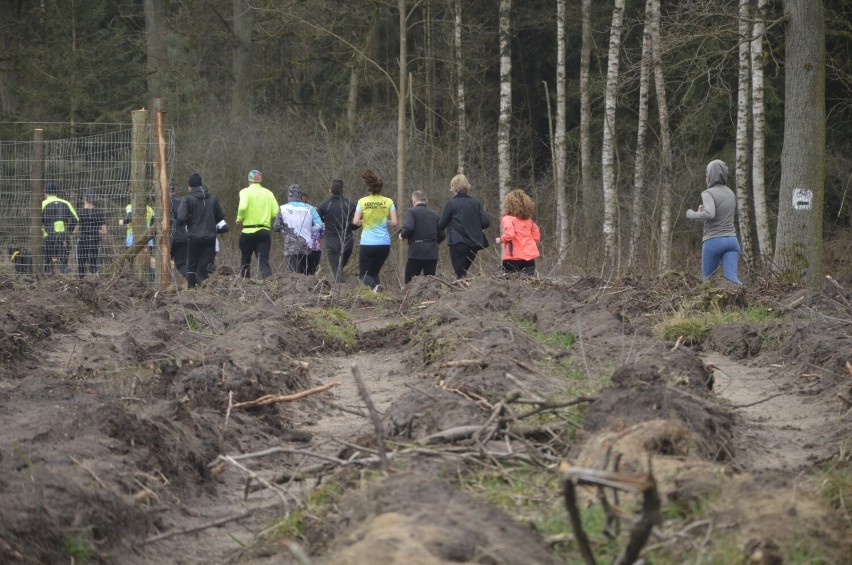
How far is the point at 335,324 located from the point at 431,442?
6.85 metres

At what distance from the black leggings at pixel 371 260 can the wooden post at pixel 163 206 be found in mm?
2737

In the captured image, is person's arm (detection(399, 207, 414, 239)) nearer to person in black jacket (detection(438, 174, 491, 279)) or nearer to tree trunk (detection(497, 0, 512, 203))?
person in black jacket (detection(438, 174, 491, 279))

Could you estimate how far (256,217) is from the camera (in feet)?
55.0

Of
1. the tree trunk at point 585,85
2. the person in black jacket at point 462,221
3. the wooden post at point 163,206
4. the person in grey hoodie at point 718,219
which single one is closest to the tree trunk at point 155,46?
the tree trunk at point 585,85

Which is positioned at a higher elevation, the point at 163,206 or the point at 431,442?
the point at 163,206

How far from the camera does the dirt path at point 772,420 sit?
607cm

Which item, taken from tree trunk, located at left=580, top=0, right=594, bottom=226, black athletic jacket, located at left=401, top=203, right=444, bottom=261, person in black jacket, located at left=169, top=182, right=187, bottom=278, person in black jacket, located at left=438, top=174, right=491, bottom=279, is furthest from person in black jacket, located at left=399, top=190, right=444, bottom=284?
tree trunk, located at left=580, top=0, right=594, bottom=226

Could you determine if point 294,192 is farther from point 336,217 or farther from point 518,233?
point 518,233

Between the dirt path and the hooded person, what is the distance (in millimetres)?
8344

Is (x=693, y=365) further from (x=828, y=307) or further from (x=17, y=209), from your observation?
(x=17, y=209)

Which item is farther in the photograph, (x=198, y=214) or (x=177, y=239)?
(x=177, y=239)

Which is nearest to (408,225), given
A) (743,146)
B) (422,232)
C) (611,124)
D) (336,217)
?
(422,232)

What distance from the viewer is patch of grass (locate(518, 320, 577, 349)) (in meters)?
9.67

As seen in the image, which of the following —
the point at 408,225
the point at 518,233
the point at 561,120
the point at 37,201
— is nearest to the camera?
the point at 518,233
